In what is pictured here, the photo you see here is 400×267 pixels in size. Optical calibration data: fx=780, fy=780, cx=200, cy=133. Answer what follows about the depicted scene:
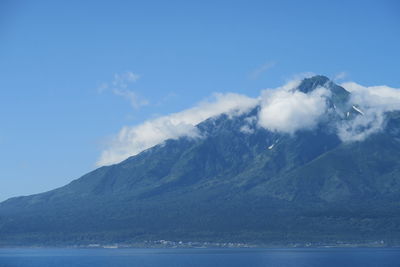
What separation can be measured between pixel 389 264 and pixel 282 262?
22680mm

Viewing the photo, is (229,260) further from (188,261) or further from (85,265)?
(85,265)

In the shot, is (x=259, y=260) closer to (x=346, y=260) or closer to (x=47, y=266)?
(x=346, y=260)

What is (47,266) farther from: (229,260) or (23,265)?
(229,260)

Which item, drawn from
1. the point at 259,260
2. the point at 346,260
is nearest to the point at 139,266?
the point at 259,260

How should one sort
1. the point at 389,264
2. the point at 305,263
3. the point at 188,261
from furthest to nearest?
the point at 188,261 → the point at 305,263 → the point at 389,264

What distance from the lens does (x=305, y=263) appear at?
143125 mm

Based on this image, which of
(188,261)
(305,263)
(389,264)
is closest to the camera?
(389,264)

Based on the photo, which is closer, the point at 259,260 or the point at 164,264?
the point at 164,264

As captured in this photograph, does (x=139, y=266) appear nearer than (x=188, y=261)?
Yes

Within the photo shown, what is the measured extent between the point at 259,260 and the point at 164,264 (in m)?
20.9

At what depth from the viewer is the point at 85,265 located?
146m

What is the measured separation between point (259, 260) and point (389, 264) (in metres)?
30.6

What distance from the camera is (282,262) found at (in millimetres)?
148375

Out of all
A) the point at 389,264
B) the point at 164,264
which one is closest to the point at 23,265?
the point at 164,264
